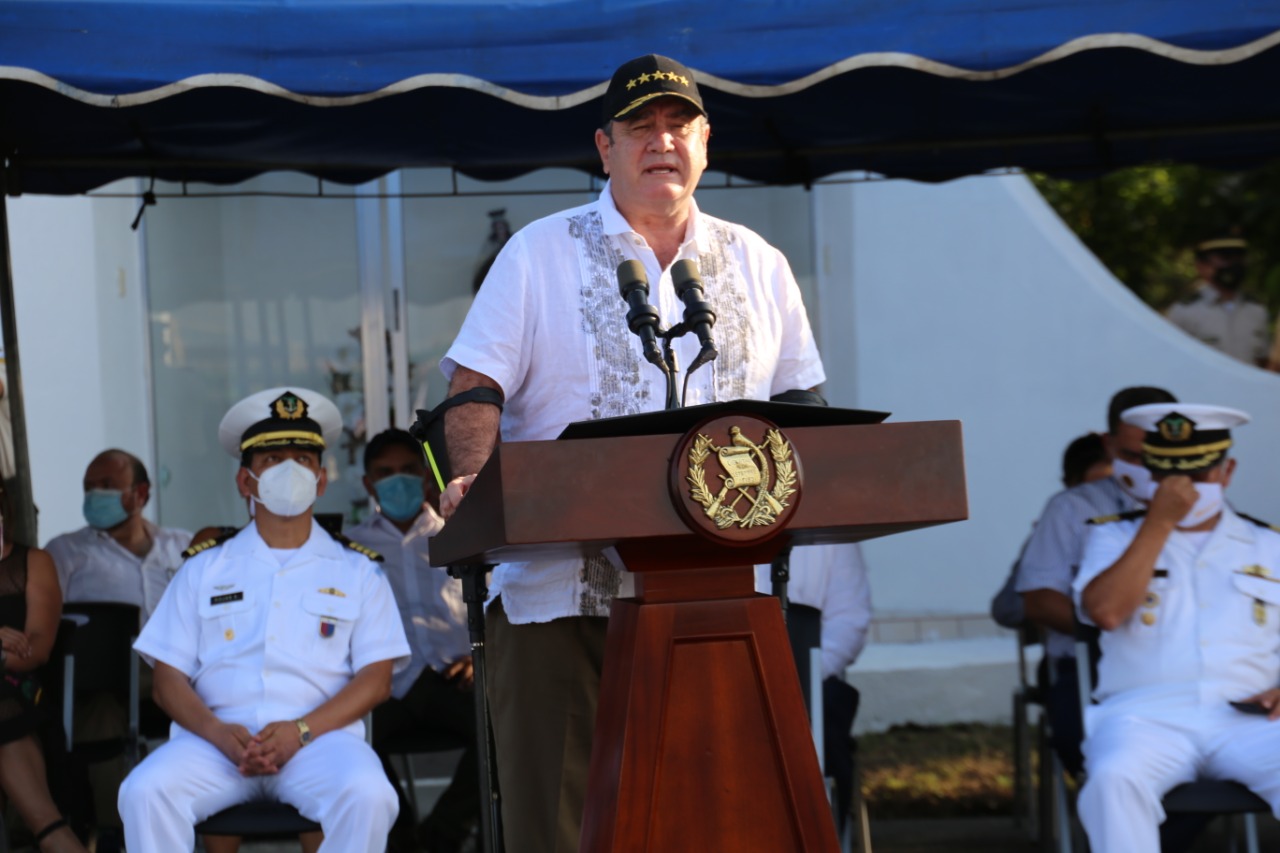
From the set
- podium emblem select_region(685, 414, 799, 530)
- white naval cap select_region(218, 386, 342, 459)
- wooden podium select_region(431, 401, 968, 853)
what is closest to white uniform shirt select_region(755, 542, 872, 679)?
white naval cap select_region(218, 386, 342, 459)

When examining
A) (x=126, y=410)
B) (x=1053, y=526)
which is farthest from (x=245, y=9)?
(x=126, y=410)

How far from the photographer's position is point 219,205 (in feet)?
29.3

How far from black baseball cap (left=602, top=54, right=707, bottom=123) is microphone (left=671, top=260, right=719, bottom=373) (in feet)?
1.34

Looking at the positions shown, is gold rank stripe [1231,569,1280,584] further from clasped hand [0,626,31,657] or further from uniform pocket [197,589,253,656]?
clasped hand [0,626,31,657]

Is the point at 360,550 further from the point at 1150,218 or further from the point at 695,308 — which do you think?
the point at 1150,218

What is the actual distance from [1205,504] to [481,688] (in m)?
2.75

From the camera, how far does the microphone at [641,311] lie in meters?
2.58

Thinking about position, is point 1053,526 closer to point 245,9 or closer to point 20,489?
point 245,9

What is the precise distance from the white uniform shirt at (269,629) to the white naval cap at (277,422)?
31 centimetres

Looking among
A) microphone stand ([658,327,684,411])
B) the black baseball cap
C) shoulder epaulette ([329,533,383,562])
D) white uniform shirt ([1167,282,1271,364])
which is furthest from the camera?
white uniform shirt ([1167,282,1271,364])

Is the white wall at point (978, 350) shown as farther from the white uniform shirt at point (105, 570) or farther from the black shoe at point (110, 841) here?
the black shoe at point (110, 841)

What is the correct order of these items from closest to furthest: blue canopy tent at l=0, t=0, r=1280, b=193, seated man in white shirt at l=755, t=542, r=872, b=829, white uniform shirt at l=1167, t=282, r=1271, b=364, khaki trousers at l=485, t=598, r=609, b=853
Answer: khaki trousers at l=485, t=598, r=609, b=853 < blue canopy tent at l=0, t=0, r=1280, b=193 < seated man in white shirt at l=755, t=542, r=872, b=829 < white uniform shirt at l=1167, t=282, r=1271, b=364

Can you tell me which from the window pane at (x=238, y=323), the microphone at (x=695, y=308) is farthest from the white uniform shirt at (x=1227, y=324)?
the microphone at (x=695, y=308)

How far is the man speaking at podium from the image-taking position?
3.01m
